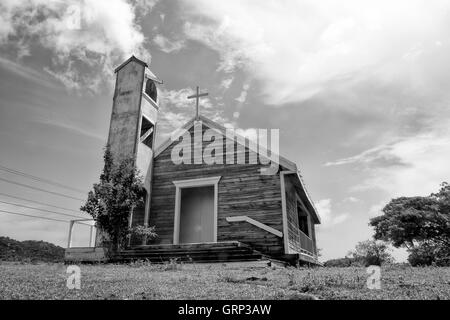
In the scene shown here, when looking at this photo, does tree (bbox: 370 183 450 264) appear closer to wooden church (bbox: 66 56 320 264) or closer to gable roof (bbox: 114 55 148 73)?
wooden church (bbox: 66 56 320 264)

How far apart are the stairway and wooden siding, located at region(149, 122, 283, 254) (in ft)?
5.00

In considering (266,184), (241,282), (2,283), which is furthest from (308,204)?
(2,283)

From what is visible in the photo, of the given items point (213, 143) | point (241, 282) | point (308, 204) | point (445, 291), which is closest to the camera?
point (445, 291)

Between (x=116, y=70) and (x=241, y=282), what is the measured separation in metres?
14.1

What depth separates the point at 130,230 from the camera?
14430 mm

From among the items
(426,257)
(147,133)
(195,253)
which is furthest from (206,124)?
(426,257)

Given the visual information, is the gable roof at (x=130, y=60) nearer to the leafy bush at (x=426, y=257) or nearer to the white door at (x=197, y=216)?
the white door at (x=197, y=216)

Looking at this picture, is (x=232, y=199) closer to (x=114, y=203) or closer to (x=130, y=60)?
(x=114, y=203)

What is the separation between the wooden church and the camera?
13992mm

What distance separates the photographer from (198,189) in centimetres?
1748

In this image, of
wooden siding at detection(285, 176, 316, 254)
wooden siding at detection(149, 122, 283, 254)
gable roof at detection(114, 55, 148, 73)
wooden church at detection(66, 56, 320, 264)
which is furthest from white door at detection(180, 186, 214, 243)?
gable roof at detection(114, 55, 148, 73)

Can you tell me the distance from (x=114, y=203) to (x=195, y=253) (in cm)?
388
